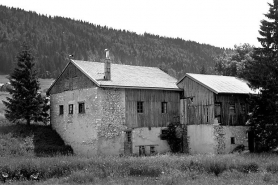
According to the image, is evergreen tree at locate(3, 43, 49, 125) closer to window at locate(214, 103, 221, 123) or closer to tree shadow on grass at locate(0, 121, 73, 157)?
tree shadow on grass at locate(0, 121, 73, 157)

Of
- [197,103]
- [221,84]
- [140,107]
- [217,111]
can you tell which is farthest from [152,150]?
[221,84]

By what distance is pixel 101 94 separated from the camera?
29.4 metres

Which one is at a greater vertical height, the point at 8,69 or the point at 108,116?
the point at 8,69

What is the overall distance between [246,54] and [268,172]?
33.4 metres

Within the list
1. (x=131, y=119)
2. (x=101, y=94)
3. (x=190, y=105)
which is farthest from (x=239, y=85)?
(x=101, y=94)

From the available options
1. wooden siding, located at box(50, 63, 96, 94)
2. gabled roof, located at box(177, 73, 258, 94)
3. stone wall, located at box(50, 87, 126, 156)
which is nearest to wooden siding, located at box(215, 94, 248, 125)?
gabled roof, located at box(177, 73, 258, 94)

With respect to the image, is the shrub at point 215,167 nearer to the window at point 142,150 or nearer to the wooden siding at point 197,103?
the wooden siding at point 197,103

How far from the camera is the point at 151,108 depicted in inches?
1251

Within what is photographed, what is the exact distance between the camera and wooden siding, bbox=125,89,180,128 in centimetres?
3059

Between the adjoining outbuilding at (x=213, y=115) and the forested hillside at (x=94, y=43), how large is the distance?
318ft

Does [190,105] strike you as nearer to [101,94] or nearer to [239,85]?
[239,85]

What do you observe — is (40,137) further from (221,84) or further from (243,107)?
(243,107)

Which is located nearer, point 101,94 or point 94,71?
point 101,94

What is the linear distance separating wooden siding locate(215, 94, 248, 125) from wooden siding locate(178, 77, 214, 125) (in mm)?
834
